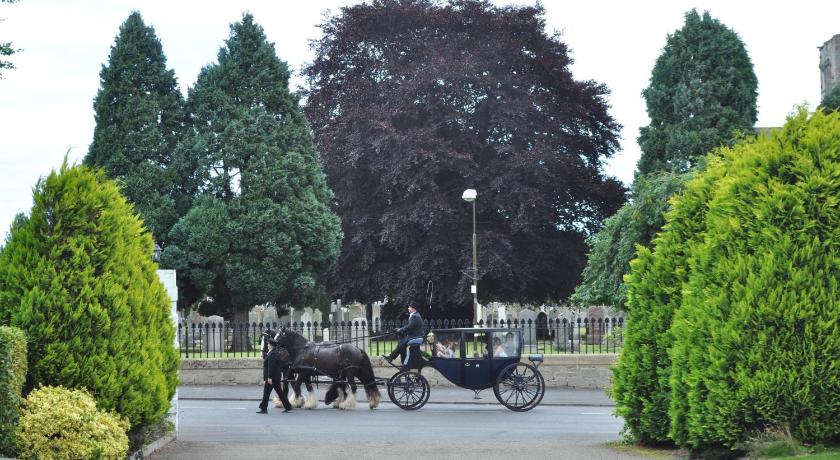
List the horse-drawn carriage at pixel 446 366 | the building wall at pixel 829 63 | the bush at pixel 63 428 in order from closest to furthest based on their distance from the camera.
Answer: the bush at pixel 63 428 → the horse-drawn carriage at pixel 446 366 → the building wall at pixel 829 63

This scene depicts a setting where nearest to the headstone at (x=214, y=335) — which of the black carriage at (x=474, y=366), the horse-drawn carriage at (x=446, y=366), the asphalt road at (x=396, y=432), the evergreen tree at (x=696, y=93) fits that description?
the asphalt road at (x=396, y=432)

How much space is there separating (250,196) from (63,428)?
3063cm

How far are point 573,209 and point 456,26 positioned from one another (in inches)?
362

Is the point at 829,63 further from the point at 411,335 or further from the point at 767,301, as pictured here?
the point at 767,301

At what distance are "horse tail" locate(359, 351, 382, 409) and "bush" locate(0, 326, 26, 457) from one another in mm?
12347

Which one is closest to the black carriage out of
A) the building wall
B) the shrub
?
the shrub

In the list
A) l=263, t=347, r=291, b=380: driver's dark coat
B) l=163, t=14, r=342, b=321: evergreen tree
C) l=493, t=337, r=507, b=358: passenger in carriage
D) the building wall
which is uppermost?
the building wall

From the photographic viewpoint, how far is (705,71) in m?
53.4

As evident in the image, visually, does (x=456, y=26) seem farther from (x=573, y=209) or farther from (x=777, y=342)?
(x=777, y=342)

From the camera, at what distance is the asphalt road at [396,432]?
13.9 m

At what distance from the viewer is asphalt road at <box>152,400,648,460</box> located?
13914 mm

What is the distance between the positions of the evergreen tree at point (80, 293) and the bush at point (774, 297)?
570 cm

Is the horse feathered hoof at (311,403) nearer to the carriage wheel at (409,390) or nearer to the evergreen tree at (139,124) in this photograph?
the carriage wheel at (409,390)

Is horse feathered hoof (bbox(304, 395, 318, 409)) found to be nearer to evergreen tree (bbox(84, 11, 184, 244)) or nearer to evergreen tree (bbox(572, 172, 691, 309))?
evergreen tree (bbox(572, 172, 691, 309))
